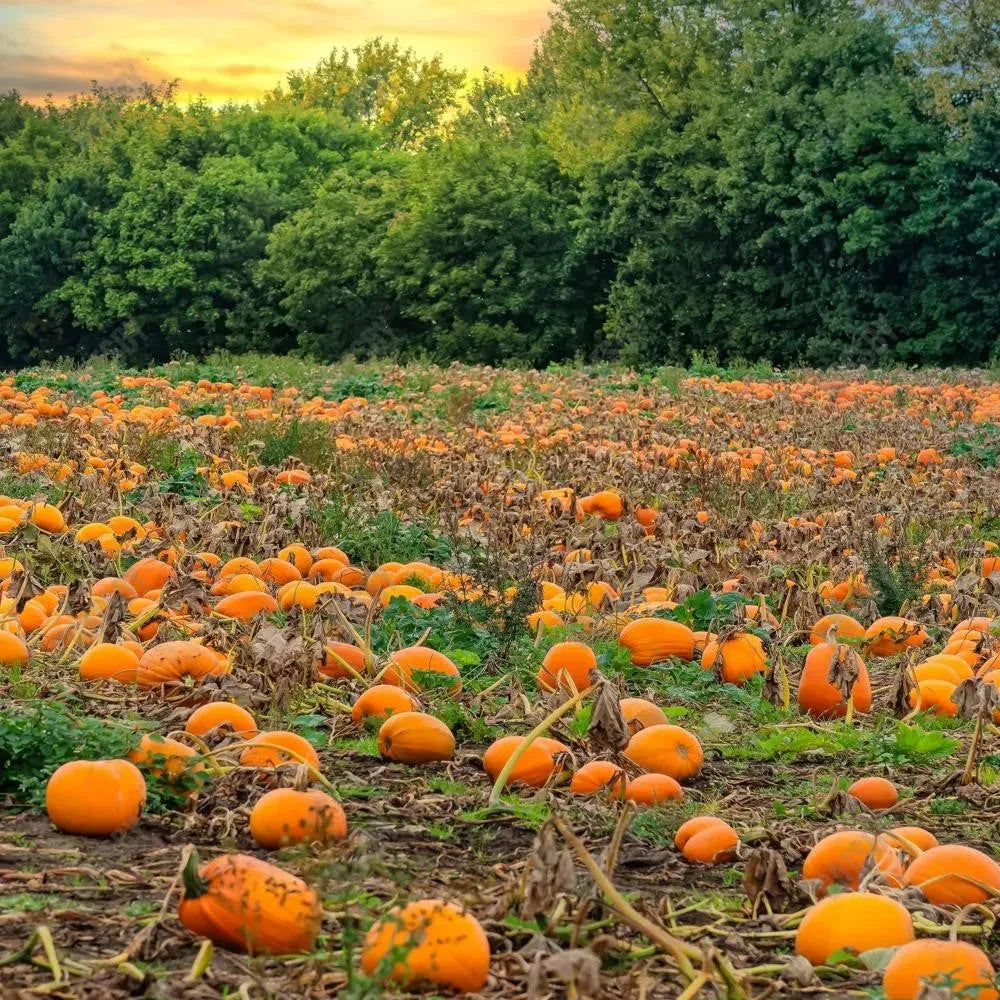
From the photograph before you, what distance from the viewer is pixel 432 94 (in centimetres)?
7125

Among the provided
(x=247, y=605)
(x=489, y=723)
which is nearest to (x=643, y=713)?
(x=489, y=723)

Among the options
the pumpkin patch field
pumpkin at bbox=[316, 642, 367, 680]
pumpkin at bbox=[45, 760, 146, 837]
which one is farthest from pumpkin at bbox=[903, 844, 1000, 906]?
pumpkin at bbox=[316, 642, 367, 680]

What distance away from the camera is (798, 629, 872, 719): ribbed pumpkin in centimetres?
478

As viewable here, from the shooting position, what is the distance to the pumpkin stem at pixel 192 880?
2299 mm

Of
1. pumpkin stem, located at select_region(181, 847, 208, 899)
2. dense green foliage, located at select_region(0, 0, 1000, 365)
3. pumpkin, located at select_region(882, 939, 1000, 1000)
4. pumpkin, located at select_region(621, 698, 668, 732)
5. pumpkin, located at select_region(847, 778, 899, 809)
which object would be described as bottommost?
pumpkin, located at select_region(847, 778, 899, 809)

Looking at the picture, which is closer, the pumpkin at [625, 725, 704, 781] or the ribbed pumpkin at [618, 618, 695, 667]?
the pumpkin at [625, 725, 704, 781]

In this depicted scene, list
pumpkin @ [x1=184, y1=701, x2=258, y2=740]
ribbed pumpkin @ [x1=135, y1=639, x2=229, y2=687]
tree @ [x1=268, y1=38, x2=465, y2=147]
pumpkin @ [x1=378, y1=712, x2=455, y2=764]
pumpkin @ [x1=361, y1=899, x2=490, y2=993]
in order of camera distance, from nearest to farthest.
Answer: pumpkin @ [x1=361, y1=899, x2=490, y2=993] → pumpkin @ [x1=184, y1=701, x2=258, y2=740] → pumpkin @ [x1=378, y1=712, x2=455, y2=764] → ribbed pumpkin @ [x1=135, y1=639, x2=229, y2=687] → tree @ [x1=268, y1=38, x2=465, y2=147]

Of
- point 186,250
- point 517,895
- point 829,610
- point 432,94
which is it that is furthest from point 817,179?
point 432,94

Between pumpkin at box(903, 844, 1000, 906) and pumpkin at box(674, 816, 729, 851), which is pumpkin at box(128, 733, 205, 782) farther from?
pumpkin at box(903, 844, 1000, 906)

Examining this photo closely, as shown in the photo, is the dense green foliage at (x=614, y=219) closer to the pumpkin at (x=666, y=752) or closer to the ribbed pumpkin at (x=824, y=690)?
the ribbed pumpkin at (x=824, y=690)

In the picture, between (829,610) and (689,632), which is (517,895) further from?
(829,610)

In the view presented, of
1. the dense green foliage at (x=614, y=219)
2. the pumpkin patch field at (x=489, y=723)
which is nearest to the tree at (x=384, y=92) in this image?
the dense green foliage at (x=614, y=219)

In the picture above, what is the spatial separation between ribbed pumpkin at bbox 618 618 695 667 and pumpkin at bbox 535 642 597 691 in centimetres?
60

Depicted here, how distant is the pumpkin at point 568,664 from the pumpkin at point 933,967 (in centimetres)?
238
